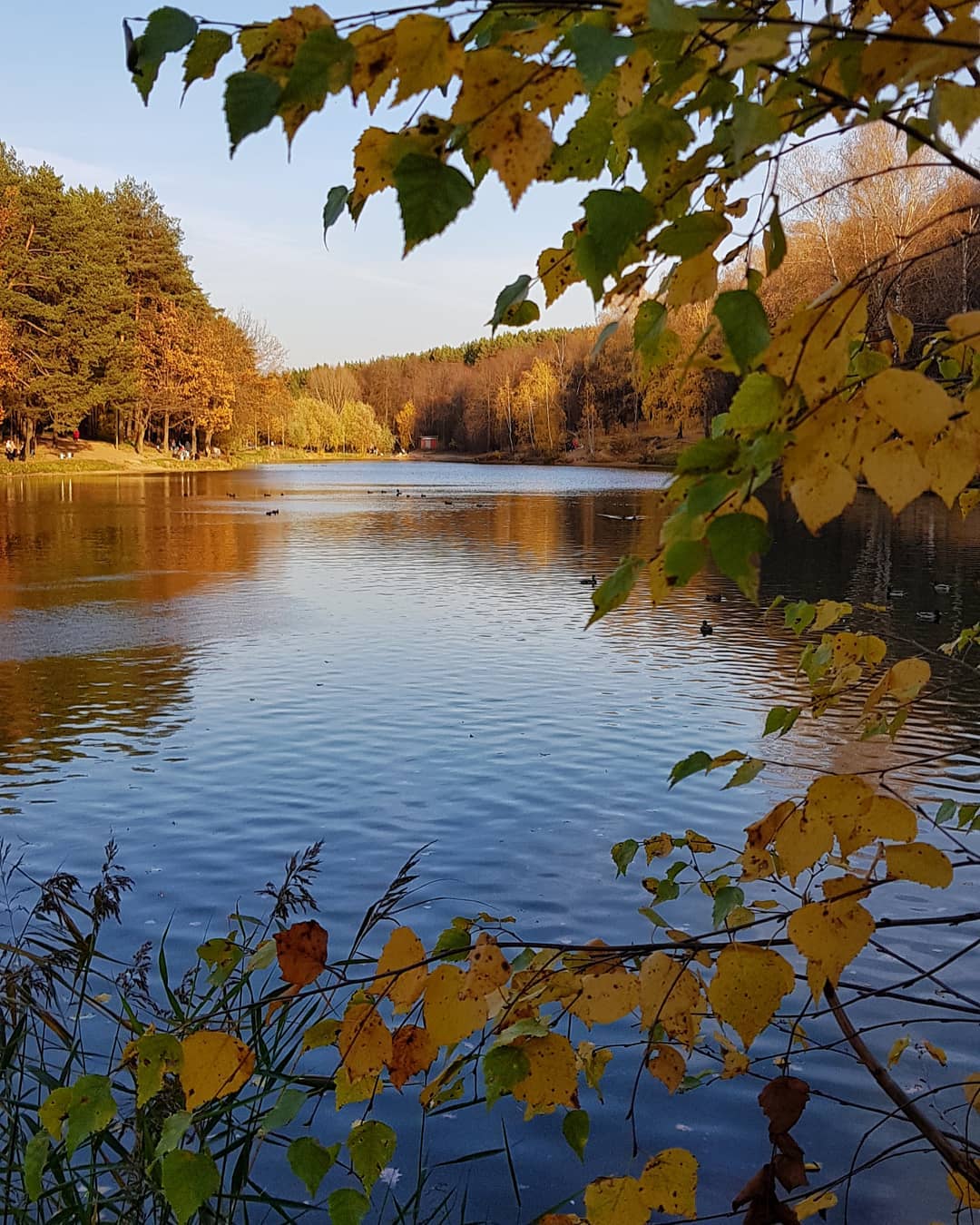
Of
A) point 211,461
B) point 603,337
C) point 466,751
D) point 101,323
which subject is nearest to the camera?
point 603,337

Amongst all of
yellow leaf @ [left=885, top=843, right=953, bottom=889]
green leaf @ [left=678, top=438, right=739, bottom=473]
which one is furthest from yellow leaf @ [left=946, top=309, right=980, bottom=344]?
yellow leaf @ [left=885, top=843, right=953, bottom=889]

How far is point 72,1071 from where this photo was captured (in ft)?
15.5

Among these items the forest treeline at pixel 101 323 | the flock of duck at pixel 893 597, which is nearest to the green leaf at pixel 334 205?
the flock of duck at pixel 893 597

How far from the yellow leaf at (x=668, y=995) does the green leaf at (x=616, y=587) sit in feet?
1.97

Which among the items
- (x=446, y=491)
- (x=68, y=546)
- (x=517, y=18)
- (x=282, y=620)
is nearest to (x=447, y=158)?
(x=517, y=18)

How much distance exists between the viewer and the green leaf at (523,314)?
1549 mm

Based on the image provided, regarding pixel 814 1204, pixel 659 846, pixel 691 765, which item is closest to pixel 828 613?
pixel 659 846

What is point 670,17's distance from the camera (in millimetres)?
1034

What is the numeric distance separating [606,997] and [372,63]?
124 cm

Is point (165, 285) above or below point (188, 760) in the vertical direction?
above

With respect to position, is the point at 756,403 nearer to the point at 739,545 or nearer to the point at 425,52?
the point at 739,545

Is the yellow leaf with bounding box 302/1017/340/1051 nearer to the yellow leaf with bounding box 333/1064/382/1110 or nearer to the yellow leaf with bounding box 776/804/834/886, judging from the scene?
the yellow leaf with bounding box 333/1064/382/1110

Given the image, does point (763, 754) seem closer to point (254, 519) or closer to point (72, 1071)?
point (72, 1071)

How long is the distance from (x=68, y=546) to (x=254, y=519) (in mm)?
9809
